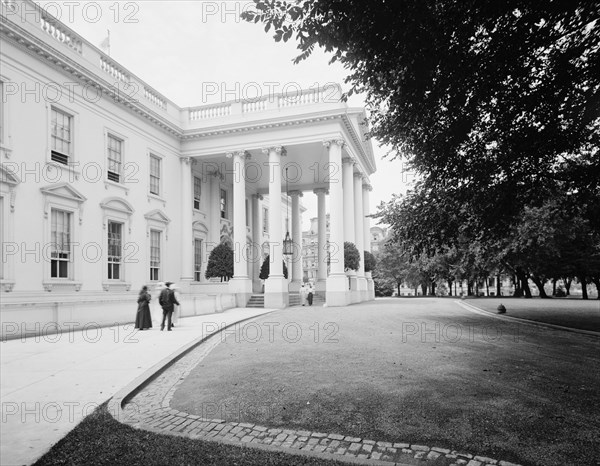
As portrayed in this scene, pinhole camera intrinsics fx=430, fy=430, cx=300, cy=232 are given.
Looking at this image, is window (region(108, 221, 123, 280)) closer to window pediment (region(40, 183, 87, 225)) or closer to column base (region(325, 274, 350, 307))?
window pediment (region(40, 183, 87, 225))

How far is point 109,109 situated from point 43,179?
5997mm

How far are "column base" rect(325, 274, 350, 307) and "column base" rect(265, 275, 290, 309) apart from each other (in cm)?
263

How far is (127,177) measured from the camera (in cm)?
2273

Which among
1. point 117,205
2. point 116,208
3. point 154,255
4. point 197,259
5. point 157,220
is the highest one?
point 117,205

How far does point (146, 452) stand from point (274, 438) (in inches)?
53.0

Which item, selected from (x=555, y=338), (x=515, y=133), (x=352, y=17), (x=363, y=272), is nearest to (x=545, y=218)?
(x=555, y=338)

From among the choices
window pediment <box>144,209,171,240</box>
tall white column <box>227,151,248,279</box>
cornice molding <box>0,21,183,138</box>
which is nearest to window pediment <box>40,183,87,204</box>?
window pediment <box>144,209,171,240</box>

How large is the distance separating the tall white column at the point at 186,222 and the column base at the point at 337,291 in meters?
8.80

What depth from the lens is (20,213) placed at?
634 inches

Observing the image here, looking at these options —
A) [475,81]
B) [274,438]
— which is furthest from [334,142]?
[274,438]

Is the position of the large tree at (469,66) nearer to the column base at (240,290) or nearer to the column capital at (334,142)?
the column capital at (334,142)

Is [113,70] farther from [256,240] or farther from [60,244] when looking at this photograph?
[256,240]

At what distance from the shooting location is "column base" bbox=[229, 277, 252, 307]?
2631cm

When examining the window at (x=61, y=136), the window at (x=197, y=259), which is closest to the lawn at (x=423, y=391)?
the window at (x=61, y=136)
